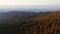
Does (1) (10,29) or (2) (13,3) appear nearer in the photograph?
(1) (10,29)

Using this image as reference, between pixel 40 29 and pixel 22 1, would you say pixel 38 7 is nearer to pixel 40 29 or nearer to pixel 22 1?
pixel 22 1

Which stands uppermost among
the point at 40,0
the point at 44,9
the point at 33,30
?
the point at 40,0

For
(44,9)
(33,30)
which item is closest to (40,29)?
(33,30)

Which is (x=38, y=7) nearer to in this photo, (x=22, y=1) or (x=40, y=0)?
(x=40, y=0)

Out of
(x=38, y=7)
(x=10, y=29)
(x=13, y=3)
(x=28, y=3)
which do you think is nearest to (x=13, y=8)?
(x=13, y=3)

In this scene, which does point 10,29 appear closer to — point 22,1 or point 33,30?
point 33,30

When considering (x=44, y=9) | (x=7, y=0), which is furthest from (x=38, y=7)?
(x=7, y=0)

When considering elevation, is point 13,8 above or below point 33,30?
above

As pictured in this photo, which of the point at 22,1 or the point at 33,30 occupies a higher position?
the point at 22,1
